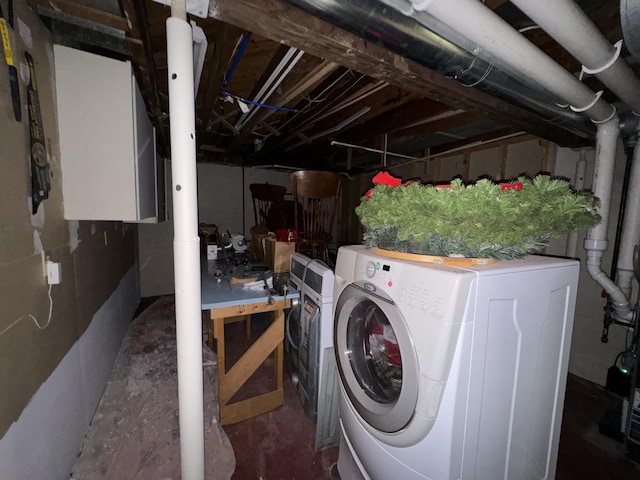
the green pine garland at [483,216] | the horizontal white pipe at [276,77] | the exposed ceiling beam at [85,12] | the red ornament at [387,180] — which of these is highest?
the horizontal white pipe at [276,77]

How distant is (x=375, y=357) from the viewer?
4.46ft

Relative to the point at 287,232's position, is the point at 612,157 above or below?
above

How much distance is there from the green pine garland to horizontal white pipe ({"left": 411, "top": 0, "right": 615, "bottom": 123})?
0.48m

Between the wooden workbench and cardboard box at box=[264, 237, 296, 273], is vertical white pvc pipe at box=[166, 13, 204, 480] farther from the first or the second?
cardboard box at box=[264, 237, 296, 273]

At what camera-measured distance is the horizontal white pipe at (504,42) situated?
0.82m

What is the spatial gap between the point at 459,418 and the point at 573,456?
5.50ft

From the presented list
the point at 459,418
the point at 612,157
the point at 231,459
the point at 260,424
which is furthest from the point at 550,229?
the point at 260,424

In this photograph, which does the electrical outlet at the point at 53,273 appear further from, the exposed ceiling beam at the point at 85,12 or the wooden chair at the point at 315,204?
the wooden chair at the point at 315,204

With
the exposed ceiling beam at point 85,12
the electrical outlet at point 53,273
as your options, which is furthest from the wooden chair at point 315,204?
the electrical outlet at point 53,273

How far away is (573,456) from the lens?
167 cm

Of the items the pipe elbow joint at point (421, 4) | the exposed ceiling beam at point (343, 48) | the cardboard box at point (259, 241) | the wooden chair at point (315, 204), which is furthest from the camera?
the cardboard box at point (259, 241)

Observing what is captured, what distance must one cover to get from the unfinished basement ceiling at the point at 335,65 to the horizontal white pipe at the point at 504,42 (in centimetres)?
8

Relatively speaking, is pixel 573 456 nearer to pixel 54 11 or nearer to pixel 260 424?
pixel 260 424

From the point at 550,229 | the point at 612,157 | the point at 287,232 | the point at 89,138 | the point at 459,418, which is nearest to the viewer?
the point at 459,418
